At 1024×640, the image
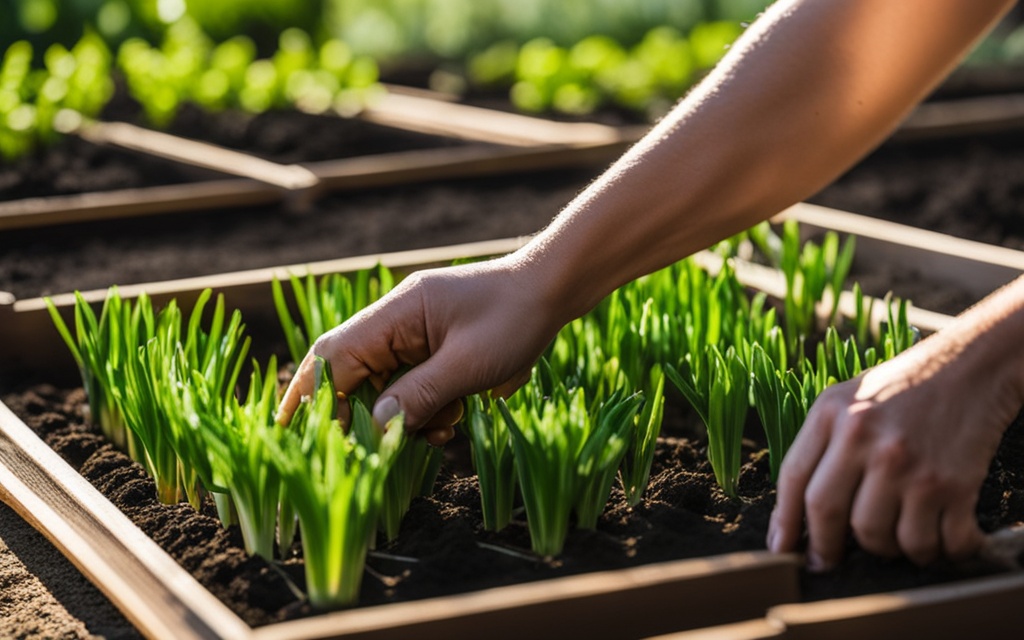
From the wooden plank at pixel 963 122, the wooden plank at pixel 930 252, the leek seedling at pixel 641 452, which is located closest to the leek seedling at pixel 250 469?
the leek seedling at pixel 641 452

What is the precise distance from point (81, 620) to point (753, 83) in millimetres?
1101

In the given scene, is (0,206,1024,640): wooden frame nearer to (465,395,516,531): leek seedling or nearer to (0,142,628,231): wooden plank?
(465,395,516,531): leek seedling

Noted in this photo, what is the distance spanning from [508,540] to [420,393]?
0.74 ft

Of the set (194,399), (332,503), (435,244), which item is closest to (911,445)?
(332,503)

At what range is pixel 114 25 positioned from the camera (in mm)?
5566

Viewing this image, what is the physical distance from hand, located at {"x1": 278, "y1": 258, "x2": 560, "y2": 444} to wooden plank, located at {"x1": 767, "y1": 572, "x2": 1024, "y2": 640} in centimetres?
55

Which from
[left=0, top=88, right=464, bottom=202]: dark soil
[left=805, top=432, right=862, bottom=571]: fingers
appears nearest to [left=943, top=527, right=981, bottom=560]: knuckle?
[left=805, top=432, right=862, bottom=571]: fingers

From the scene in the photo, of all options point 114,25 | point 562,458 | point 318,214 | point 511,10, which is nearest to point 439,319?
point 562,458

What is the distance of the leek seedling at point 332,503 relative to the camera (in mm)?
1374

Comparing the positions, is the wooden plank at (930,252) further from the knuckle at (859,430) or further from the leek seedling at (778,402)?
the knuckle at (859,430)

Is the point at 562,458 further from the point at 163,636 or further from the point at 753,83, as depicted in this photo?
the point at 753,83

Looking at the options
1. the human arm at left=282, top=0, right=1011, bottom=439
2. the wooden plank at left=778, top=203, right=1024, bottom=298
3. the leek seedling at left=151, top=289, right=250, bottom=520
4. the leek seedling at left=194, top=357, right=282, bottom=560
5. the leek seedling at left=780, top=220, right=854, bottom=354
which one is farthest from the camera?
the wooden plank at left=778, top=203, right=1024, bottom=298

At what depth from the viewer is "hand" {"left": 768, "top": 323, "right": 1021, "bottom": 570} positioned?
1320mm

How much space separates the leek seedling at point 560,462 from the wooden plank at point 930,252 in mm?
1306
